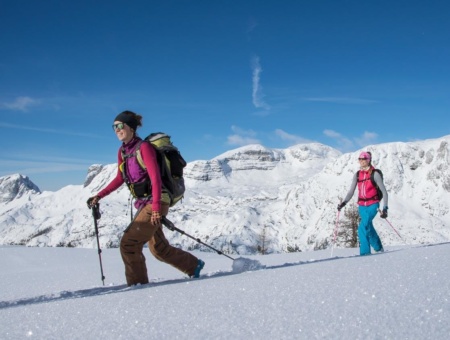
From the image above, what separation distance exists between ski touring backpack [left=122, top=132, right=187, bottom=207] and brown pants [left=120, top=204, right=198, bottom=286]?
22 centimetres

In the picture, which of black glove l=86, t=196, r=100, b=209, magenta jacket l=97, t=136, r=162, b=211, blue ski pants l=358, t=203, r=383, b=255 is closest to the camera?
magenta jacket l=97, t=136, r=162, b=211

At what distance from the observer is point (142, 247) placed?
197 inches

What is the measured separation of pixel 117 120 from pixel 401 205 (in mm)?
118829

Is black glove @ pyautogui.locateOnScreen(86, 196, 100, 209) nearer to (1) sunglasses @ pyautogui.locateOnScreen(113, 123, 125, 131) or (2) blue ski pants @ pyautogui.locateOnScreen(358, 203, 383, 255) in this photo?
(1) sunglasses @ pyautogui.locateOnScreen(113, 123, 125, 131)

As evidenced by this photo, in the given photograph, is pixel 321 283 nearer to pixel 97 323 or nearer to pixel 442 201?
pixel 97 323

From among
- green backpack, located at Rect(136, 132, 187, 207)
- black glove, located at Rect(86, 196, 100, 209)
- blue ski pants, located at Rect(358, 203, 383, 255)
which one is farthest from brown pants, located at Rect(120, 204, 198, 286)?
blue ski pants, located at Rect(358, 203, 383, 255)

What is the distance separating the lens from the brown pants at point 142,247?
4855 millimetres

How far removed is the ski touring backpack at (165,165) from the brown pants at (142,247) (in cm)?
22

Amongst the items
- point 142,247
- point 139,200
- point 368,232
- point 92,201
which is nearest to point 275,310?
point 142,247

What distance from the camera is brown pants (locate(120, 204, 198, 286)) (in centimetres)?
486

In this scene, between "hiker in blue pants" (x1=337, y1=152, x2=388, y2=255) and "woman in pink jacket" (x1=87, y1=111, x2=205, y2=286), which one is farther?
"hiker in blue pants" (x1=337, y1=152, x2=388, y2=255)

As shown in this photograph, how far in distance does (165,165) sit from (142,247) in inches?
43.7

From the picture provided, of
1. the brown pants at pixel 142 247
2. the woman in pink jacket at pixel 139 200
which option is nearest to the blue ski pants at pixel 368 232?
the brown pants at pixel 142 247

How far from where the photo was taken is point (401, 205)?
11106 centimetres
